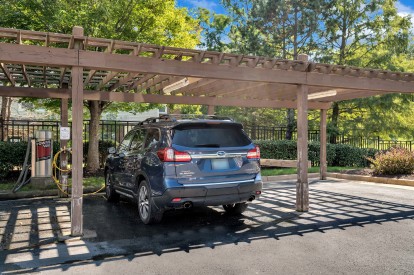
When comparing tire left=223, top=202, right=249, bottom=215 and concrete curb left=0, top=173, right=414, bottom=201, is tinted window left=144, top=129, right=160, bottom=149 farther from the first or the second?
concrete curb left=0, top=173, right=414, bottom=201

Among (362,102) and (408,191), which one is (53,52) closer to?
(408,191)

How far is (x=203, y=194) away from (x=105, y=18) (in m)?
6.86

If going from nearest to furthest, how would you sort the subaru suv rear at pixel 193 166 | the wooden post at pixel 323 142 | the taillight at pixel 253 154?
the subaru suv rear at pixel 193 166 < the taillight at pixel 253 154 < the wooden post at pixel 323 142

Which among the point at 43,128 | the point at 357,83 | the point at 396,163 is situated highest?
the point at 357,83

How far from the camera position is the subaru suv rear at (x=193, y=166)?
5.71 meters

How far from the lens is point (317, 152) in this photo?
16750 mm

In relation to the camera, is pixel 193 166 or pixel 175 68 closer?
pixel 193 166

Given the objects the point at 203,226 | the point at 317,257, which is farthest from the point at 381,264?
the point at 203,226

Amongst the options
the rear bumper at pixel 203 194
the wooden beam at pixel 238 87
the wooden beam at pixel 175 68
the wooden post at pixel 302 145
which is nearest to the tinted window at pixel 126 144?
the wooden beam at pixel 175 68

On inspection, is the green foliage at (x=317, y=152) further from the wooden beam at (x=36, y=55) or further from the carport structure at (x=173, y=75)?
the wooden beam at (x=36, y=55)

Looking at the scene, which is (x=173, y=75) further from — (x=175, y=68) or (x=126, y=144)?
(x=126, y=144)

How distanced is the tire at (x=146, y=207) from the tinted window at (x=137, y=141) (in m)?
0.80

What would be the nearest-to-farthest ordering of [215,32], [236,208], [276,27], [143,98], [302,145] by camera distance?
[236,208], [302,145], [143,98], [276,27], [215,32]

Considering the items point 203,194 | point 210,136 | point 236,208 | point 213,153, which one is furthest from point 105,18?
point 203,194
